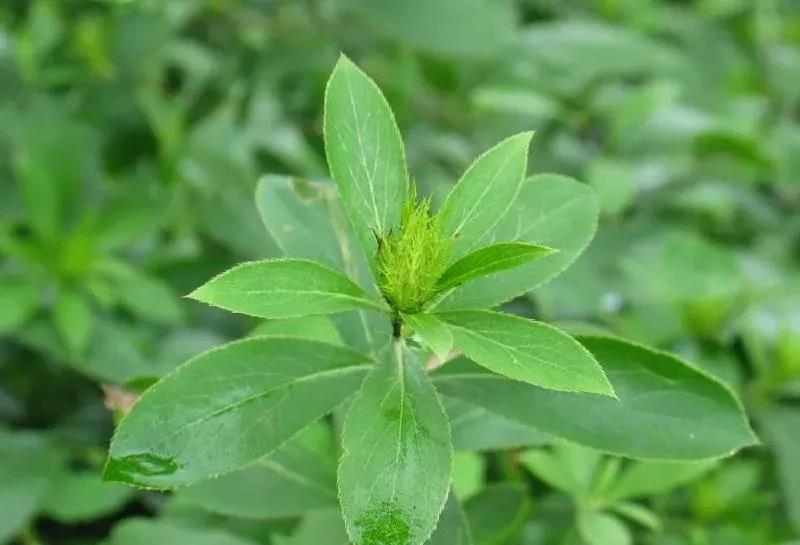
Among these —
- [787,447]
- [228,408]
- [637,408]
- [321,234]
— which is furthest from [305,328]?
[787,447]

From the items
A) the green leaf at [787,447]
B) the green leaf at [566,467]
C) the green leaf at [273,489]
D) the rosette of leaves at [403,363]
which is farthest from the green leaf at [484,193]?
the green leaf at [787,447]

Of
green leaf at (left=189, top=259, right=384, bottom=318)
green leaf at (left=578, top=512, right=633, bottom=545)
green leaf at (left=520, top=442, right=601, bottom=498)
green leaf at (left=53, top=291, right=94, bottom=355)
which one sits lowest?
green leaf at (left=53, top=291, right=94, bottom=355)

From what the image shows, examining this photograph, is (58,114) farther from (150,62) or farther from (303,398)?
(303,398)

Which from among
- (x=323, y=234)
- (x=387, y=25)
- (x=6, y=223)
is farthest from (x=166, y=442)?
(x=387, y=25)

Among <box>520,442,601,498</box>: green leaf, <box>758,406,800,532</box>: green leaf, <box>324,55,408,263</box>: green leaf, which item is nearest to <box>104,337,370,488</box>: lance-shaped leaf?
<box>324,55,408,263</box>: green leaf

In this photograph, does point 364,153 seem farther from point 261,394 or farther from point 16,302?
point 16,302

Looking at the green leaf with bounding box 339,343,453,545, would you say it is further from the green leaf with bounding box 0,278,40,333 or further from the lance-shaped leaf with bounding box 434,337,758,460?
the green leaf with bounding box 0,278,40,333

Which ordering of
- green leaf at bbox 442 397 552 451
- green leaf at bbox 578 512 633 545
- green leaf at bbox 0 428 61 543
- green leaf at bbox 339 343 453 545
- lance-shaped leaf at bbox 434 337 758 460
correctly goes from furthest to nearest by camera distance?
1. green leaf at bbox 0 428 61 543
2. green leaf at bbox 578 512 633 545
3. green leaf at bbox 442 397 552 451
4. lance-shaped leaf at bbox 434 337 758 460
5. green leaf at bbox 339 343 453 545
